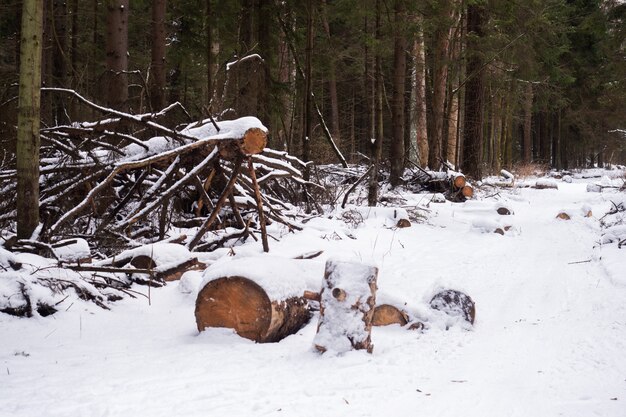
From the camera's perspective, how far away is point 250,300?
11.4 ft

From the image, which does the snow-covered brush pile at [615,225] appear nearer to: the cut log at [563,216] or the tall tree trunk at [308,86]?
the cut log at [563,216]

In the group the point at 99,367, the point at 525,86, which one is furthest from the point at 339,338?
the point at 525,86

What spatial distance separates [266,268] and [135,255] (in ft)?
6.10

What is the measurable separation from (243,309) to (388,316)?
3.99 feet

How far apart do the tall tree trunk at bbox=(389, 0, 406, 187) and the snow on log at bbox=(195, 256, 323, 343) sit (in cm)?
797

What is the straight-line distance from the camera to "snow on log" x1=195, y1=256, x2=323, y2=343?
3465 millimetres

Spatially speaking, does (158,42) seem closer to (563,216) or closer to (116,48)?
(116,48)

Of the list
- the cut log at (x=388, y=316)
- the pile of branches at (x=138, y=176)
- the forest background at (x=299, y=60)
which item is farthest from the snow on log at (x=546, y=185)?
the cut log at (x=388, y=316)

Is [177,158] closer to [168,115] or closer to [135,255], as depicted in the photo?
[135,255]

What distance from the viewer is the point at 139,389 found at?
8.81 ft

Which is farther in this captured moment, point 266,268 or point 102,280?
point 102,280

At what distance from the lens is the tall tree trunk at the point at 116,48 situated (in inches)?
335

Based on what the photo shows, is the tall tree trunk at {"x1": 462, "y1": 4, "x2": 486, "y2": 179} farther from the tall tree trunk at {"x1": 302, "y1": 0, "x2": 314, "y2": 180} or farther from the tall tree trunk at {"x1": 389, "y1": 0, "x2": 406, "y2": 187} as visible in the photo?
the tall tree trunk at {"x1": 302, "y1": 0, "x2": 314, "y2": 180}

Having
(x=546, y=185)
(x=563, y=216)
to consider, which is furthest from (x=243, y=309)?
(x=546, y=185)
